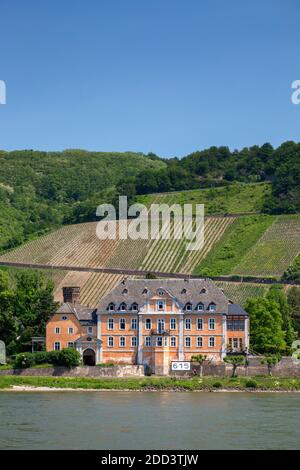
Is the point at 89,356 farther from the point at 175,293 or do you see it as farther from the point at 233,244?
the point at 233,244

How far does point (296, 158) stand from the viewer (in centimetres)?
15700

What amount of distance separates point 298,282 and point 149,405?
171 feet

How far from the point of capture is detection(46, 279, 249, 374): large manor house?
84.1m

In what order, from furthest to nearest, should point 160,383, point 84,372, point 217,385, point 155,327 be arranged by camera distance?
1. point 155,327
2. point 84,372
3. point 160,383
4. point 217,385

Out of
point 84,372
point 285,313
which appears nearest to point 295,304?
point 285,313

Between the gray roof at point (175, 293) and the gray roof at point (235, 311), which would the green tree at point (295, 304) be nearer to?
the gray roof at point (235, 311)

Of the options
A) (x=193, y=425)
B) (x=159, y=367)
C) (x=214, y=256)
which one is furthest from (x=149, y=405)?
(x=214, y=256)

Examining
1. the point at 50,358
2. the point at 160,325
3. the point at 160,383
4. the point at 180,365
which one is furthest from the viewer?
the point at 160,325

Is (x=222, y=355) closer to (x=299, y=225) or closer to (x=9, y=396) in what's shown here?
(x=9, y=396)

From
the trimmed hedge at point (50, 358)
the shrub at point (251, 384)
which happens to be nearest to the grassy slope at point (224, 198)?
the trimmed hedge at point (50, 358)

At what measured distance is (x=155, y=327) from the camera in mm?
84250

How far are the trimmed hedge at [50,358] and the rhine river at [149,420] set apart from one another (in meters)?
6.85

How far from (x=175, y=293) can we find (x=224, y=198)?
71470 millimetres

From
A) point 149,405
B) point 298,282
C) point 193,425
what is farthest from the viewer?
point 298,282
